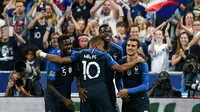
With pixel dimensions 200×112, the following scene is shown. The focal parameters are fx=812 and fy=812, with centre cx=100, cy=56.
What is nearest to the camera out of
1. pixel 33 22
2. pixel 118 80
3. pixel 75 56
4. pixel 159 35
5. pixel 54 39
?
pixel 75 56

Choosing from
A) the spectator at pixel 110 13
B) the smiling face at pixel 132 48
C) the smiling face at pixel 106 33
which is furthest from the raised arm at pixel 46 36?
the smiling face at pixel 132 48

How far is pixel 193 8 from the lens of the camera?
67.5 ft

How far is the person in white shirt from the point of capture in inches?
766

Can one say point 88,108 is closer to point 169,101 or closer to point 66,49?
point 66,49

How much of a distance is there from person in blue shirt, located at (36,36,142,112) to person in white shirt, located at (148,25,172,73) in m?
5.15

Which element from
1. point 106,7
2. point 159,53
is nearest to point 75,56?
point 159,53

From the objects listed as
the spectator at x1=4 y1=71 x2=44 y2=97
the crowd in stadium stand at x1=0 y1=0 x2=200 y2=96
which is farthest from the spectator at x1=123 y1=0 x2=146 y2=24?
the spectator at x1=4 y1=71 x2=44 y2=97

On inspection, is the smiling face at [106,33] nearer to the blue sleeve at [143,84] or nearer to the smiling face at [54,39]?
the blue sleeve at [143,84]

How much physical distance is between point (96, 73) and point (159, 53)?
17.9ft

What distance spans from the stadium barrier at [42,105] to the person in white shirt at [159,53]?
2.55m

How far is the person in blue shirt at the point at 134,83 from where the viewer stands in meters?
14.6

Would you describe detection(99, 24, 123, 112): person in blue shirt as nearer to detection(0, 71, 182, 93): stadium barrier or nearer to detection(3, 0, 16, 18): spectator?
detection(0, 71, 182, 93): stadium barrier

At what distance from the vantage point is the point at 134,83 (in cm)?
1477

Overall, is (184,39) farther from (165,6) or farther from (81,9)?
(81,9)
